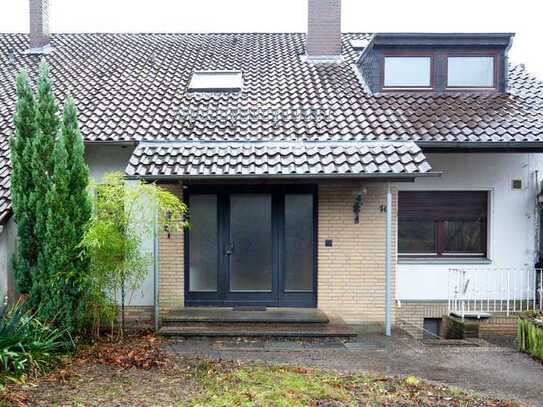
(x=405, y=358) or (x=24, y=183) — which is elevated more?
(x=24, y=183)

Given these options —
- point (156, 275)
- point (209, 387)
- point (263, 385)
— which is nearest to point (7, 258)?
point (156, 275)

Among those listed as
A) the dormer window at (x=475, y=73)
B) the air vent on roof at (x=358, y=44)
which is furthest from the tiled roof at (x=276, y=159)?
the air vent on roof at (x=358, y=44)

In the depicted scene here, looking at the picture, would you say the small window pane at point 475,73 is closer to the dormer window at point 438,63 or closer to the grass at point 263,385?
the dormer window at point 438,63

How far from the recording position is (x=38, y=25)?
15641mm

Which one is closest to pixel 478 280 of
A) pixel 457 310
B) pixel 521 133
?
pixel 457 310

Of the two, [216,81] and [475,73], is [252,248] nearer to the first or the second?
[216,81]

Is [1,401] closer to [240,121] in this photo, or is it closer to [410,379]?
[410,379]

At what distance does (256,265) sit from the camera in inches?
420

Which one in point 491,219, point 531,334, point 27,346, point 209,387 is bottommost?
point 209,387

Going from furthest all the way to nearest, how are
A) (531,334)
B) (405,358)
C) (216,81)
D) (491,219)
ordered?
(216,81), (491,219), (531,334), (405,358)

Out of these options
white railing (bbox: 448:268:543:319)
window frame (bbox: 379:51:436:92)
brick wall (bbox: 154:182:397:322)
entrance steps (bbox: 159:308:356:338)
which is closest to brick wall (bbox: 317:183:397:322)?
brick wall (bbox: 154:182:397:322)

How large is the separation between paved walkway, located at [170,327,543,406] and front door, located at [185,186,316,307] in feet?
5.09

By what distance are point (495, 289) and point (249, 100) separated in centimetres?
685

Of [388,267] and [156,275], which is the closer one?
[388,267]
